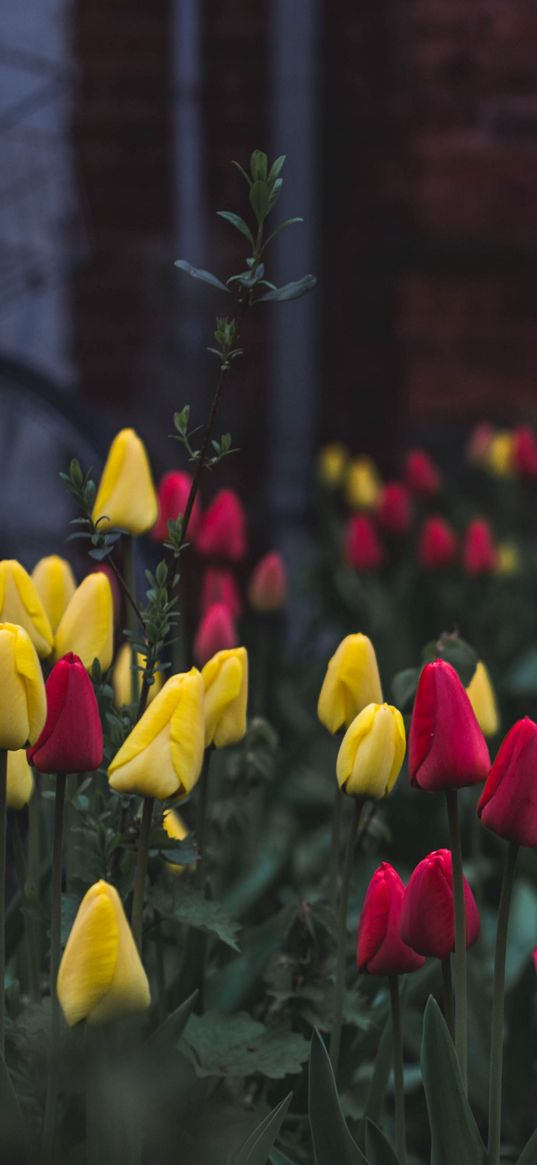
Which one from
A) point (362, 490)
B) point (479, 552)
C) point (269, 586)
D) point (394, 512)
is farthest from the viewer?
point (362, 490)

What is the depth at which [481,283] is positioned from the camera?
3.44 m

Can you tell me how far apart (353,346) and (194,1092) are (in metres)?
2.72

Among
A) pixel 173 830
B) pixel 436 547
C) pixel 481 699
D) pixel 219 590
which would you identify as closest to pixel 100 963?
pixel 173 830

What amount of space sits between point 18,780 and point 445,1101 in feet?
0.96

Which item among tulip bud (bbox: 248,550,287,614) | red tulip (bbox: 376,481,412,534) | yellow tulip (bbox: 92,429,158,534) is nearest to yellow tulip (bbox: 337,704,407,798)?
yellow tulip (bbox: 92,429,158,534)

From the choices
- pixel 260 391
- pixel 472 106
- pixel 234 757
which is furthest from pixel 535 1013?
pixel 472 106

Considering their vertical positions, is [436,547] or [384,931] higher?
[384,931]

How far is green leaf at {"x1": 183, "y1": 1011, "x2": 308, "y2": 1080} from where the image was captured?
0.94 metres

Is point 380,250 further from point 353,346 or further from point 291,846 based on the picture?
point 291,846

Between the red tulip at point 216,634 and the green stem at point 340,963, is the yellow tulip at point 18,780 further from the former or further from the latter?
the red tulip at point 216,634

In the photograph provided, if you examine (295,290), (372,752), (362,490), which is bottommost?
(362,490)

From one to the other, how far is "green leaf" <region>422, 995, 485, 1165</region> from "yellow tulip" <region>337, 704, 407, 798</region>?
4.7 inches

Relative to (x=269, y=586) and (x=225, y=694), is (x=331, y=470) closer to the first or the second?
(x=269, y=586)

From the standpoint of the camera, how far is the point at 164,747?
792 mm
